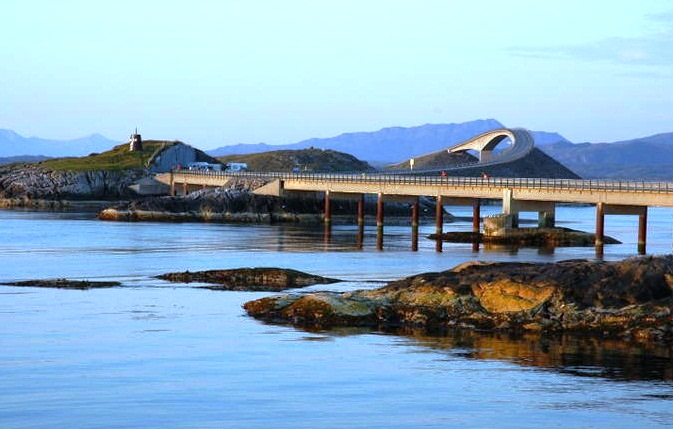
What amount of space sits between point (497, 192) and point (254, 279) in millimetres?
41792

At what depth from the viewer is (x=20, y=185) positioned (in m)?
162

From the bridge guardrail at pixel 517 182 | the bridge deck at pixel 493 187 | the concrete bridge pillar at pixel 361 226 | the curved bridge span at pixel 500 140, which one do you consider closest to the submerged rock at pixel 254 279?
the concrete bridge pillar at pixel 361 226

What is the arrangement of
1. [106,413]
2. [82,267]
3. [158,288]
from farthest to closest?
[82,267], [158,288], [106,413]

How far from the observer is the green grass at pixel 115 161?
172m

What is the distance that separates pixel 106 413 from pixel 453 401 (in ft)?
22.4

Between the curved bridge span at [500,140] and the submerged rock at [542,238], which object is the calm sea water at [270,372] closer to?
the submerged rock at [542,238]

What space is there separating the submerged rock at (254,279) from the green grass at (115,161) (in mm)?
118654

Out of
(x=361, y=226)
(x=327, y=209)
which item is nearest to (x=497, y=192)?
(x=361, y=226)

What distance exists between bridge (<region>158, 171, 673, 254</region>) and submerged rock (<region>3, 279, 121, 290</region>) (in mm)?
32372

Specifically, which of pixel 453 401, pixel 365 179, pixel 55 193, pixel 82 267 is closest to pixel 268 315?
pixel 453 401

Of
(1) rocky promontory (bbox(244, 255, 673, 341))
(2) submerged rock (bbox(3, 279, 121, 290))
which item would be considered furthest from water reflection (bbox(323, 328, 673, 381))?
(2) submerged rock (bbox(3, 279, 121, 290))

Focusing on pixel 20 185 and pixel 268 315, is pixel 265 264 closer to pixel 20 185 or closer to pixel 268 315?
pixel 268 315

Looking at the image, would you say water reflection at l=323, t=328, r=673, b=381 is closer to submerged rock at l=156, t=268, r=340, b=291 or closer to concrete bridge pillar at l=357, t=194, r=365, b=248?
submerged rock at l=156, t=268, r=340, b=291

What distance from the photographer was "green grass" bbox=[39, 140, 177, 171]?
172500mm
